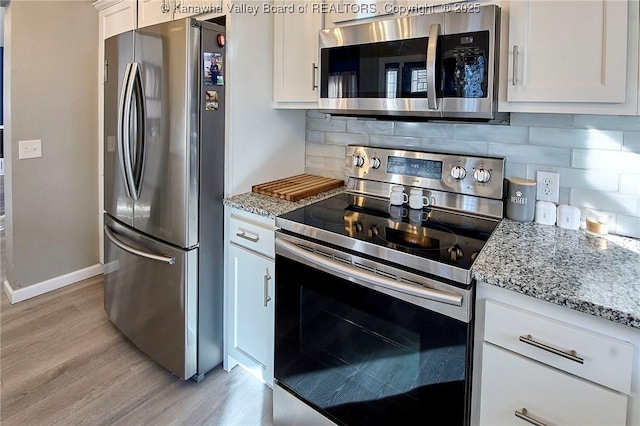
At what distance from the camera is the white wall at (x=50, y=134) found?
2621mm

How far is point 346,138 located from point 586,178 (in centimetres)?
115

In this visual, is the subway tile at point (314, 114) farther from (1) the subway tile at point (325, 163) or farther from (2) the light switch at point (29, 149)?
(2) the light switch at point (29, 149)

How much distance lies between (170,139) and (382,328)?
4.09 ft

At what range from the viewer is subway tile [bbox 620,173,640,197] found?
4.75ft

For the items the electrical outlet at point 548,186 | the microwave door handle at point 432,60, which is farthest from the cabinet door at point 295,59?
the electrical outlet at point 548,186

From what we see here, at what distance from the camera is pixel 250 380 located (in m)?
2.01

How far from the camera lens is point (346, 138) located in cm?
222

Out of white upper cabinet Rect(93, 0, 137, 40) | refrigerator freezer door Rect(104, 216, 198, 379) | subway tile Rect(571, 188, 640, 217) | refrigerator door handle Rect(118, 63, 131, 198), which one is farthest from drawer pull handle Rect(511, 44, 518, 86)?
white upper cabinet Rect(93, 0, 137, 40)

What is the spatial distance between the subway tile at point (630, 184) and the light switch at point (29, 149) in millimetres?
3339

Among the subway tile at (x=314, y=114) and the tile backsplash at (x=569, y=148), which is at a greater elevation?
the subway tile at (x=314, y=114)

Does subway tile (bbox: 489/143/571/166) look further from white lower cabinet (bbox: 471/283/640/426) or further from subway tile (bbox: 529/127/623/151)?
white lower cabinet (bbox: 471/283/640/426)

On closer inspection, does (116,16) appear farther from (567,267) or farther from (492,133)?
(567,267)

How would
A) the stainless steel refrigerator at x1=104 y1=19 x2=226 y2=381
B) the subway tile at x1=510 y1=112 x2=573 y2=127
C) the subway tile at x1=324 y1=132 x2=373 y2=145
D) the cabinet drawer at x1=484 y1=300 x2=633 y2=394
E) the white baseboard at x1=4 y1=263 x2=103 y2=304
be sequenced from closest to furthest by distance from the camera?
1. the cabinet drawer at x1=484 y1=300 x2=633 y2=394
2. the subway tile at x1=510 y1=112 x2=573 y2=127
3. the stainless steel refrigerator at x1=104 y1=19 x2=226 y2=381
4. the subway tile at x1=324 y1=132 x2=373 y2=145
5. the white baseboard at x1=4 y1=263 x2=103 y2=304

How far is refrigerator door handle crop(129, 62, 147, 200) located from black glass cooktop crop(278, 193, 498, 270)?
0.85 m
